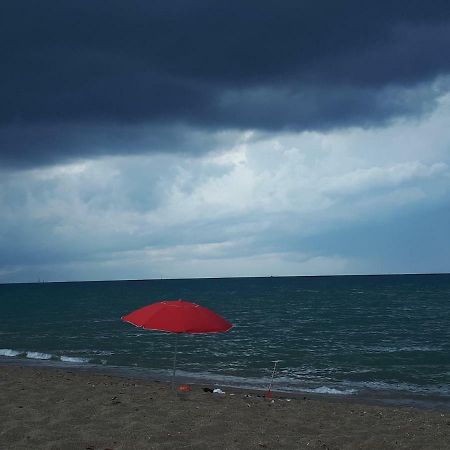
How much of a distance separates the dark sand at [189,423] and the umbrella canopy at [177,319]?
6.01ft

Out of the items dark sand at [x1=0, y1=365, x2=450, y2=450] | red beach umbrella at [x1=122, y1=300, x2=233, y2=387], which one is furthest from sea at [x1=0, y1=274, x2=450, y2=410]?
red beach umbrella at [x1=122, y1=300, x2=233, y2=387]

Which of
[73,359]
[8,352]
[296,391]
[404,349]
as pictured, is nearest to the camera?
[296,391]

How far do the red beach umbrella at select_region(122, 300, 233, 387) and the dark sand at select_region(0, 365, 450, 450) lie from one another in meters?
1.83

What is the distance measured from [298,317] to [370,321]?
8457 mm

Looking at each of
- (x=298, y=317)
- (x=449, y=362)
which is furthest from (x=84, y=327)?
(x=449, y=362)

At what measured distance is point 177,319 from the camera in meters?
13.0

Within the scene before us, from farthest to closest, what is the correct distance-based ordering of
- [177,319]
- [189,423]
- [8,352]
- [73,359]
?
[8,352] < [73,359] < [177,319] < [189,423]

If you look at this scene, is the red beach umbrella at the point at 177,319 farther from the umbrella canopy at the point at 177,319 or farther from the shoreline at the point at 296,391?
the shoreline at the point at 296,391

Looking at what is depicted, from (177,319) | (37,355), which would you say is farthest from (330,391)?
(37,355)

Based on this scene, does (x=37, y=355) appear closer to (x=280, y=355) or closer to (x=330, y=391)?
(x=280, y=355)

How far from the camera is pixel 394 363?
2706 centimetres

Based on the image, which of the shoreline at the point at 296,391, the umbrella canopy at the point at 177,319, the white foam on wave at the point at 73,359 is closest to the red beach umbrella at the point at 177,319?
the umbrella canopy at the point at 177,319

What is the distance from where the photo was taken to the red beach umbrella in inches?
502

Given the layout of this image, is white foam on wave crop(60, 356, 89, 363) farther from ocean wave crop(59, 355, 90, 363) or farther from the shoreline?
the shoreline
